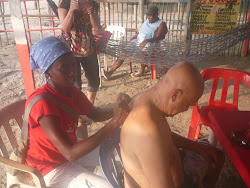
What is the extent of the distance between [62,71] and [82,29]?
1397mm

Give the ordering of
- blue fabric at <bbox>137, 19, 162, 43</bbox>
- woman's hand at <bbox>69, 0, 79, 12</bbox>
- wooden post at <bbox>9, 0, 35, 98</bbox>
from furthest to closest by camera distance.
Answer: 1. blue fabric at <bbox>137, 19, 162, 43</bbox>
2. woman's hand at <bbox>69, 0, 79, 12</bbox>
3. wooden post at <bbox>9, 0, 35, 98</bbox>

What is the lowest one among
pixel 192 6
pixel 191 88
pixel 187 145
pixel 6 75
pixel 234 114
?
Result: pixel 6 75

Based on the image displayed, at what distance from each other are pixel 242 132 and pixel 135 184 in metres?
0.85

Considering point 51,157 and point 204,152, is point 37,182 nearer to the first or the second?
point 51,157

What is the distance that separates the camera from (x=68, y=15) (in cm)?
242

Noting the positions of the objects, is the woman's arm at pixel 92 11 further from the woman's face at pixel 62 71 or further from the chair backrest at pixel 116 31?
the chair backrest at pixel 116 31

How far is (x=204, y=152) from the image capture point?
1463 mm

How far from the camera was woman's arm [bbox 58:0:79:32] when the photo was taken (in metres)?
2.38

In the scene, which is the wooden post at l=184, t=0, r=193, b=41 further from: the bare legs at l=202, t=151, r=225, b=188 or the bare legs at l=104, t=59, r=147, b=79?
the bare legs at l=202, t=151, r=225, b=188

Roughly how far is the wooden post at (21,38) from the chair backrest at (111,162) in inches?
63.9

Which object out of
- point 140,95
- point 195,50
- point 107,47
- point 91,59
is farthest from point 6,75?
point 140,95

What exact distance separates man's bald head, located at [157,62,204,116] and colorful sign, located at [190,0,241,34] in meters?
3.90

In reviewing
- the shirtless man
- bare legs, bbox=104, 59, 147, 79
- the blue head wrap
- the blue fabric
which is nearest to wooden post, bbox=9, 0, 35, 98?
the blue head wrap

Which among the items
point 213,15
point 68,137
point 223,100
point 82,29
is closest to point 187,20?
point 213,15
